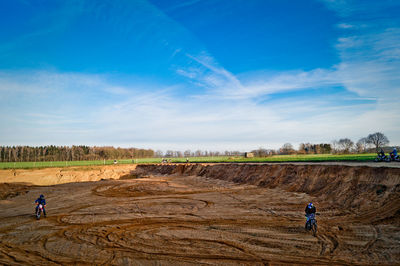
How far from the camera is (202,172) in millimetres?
56125

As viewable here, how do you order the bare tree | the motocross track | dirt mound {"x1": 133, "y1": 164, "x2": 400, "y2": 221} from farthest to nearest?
the bare tree, dirt mound {"x1": 133, "y1": 164, "x2": 400, "y2": 221}, the motocross track

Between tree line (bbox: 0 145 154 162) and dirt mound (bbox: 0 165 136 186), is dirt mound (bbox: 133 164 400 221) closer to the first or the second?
dirt mound (bbox: 0 165 136 186)

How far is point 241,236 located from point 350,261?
208 inches

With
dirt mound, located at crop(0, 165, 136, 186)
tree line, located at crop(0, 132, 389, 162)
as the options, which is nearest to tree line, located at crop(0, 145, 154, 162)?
tree line, located at crop(0, 132, 389, 162)

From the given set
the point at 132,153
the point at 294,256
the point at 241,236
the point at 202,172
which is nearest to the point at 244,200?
the point at 241,236

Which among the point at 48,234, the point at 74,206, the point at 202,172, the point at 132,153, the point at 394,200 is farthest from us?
the point at 132,153

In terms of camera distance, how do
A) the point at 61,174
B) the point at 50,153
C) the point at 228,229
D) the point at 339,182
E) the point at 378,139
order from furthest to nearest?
the point at 50,153, the point at 378,139, the point at 61,174, the point at 339,182, the point at 228,229

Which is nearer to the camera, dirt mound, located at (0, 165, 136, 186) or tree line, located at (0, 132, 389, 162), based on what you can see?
dirt mound, located at (0, 165, 136, 186)

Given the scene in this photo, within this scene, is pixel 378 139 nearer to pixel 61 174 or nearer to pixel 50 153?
pixel 61 174

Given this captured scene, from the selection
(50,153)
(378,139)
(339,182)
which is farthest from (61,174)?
(378,139)

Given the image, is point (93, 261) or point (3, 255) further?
point (3, 255)

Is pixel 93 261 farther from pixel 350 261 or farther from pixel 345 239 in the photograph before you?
pixel 345 239

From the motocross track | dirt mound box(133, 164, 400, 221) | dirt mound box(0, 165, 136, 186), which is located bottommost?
dirt mound box(0, 165, 136, 186)

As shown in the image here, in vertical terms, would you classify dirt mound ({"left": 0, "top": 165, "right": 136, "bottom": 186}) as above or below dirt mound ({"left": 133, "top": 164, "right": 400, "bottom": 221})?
below
